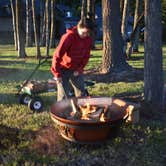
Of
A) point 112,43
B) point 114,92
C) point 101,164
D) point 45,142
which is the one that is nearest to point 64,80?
point 45,142

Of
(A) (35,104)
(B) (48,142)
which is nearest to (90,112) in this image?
(B) (48,142)

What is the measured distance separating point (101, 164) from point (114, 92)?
13.1ft

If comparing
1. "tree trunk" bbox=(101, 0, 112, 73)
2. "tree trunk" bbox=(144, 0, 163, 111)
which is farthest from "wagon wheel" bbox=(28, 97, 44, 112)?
"tree trunk" bbox=(101, 0, 112, 73)

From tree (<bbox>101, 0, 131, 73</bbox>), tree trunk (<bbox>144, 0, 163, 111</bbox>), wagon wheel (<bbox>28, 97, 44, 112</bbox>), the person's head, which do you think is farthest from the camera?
tree (<bbox>101, 0, 131, 73</bbox>)

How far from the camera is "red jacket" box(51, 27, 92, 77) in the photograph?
6.61 m

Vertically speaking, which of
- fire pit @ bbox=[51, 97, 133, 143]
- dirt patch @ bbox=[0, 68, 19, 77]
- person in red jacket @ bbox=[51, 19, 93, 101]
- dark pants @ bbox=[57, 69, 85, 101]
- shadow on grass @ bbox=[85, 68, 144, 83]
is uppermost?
person in red jacket @ bbox=[51, 19, 93, 101]

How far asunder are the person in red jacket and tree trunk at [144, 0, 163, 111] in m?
1.10

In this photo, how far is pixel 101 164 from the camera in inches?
225

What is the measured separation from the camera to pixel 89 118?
6043mm

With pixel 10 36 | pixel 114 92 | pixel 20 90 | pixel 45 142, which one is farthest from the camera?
pixel 10 36

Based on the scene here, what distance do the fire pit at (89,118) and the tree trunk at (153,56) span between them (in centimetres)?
97

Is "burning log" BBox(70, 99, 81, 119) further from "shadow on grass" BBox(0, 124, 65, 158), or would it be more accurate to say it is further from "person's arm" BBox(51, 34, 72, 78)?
"person's arm" BBox(51, 34, 72, 78)

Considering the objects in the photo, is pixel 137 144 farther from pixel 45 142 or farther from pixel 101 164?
pixel 45 142

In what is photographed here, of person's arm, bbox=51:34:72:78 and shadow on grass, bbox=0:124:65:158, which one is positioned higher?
person's arm, bbox=51:34:72:78
